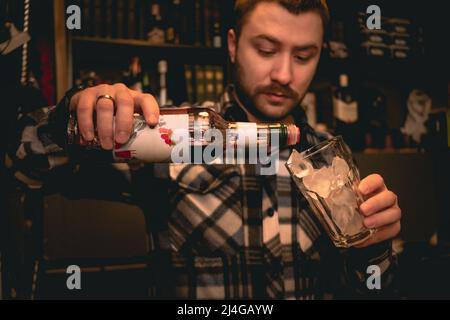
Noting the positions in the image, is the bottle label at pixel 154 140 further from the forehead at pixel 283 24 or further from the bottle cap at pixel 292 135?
the forehead at pixel 283 24

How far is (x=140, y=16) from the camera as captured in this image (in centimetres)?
187

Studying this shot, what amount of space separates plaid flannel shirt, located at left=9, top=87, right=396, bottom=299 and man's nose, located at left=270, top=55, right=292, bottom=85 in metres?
0.19

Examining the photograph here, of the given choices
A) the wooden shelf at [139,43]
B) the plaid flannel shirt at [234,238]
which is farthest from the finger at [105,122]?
the wooden shelf at [139,43]

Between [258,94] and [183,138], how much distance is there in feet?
2.02

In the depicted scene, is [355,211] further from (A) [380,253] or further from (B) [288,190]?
(B) [288,190]

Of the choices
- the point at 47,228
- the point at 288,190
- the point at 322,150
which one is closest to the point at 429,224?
the point at 288,190

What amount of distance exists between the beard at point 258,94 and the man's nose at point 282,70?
0.02 m

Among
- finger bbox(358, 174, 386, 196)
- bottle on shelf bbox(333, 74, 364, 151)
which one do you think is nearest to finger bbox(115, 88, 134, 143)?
finger bbox(358, 174, 386, 196)

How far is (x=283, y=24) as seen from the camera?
4.00 ft

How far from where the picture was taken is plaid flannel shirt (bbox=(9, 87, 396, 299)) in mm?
1153

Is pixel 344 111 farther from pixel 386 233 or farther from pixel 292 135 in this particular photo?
pixel 292 135

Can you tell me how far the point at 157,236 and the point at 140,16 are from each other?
1.16 m

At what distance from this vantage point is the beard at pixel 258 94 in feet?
4.02

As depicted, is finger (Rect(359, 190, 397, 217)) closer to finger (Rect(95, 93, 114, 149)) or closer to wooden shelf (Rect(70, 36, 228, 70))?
finger (Rect(95, 93, 114, 149))
